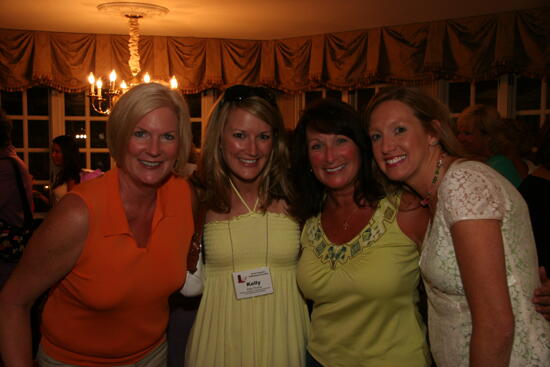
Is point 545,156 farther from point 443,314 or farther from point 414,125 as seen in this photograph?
point 443,314

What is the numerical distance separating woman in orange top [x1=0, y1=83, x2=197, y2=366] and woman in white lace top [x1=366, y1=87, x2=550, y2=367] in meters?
0.82

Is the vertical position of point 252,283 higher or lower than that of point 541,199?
lower

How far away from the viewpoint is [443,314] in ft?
4.88

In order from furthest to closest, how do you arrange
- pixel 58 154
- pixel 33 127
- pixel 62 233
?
pixel 33 127 < pixel 58 154 < pixel 62 233

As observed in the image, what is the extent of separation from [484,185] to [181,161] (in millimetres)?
1073

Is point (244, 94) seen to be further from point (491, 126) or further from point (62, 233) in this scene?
point (491, 126)

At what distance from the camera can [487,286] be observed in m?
1.26

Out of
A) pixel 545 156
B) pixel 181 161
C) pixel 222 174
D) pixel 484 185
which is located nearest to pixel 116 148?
pixel 181 161

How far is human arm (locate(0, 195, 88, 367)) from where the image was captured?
149 centimetres

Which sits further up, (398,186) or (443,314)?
(398,186)

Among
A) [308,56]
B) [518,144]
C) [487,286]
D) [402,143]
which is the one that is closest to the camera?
[487,286]

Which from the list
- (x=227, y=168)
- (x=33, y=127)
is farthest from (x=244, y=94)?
A: (x=33, y=127)

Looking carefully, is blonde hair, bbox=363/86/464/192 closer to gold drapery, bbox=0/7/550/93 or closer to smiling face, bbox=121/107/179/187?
smiling face, bbox=121/107/179/187

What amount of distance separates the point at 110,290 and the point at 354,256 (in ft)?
2.76
